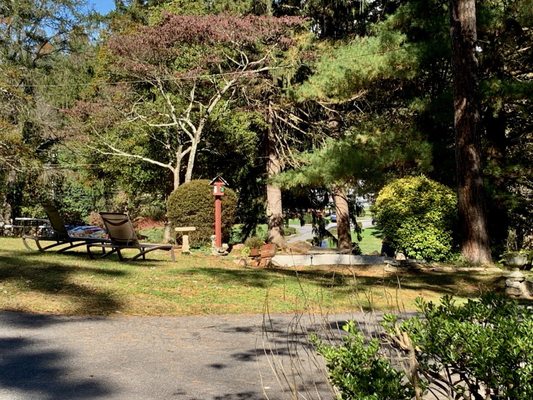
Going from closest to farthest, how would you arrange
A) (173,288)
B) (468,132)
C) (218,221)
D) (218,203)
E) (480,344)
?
(480,344) < (173,288) < (468,132) < (218,221) < (218,203)

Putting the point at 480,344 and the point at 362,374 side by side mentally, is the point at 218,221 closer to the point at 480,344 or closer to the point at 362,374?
the point at 362,374

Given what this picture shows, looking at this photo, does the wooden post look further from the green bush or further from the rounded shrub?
the green bush

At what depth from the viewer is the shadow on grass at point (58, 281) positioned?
747 cm

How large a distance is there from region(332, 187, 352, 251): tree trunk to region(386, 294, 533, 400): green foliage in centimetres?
1681

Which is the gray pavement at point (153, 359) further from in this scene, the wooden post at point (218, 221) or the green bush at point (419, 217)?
the wooden post at point (218, 221)

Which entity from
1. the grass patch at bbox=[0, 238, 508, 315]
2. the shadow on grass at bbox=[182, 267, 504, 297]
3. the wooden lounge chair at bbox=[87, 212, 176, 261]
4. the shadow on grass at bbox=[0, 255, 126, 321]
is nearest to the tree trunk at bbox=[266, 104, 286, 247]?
the shadow on grass at bbox=[182, 267, 504, 297]

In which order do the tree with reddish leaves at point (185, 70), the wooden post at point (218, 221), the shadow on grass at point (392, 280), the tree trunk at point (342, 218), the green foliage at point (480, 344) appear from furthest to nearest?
the tree trunk at point (342, 218) → the tree with reddish leaves at point (185, 70) → the wooden post at point (218, 221) → the shadow on grass at point (392, 280) → the green foliage at point (480, 344)

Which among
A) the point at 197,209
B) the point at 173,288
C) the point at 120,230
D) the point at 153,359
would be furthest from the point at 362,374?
the point at 197,209

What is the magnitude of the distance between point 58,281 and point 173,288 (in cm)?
165

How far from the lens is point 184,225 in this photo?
19.1 m

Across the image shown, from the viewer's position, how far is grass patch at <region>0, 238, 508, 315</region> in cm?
754

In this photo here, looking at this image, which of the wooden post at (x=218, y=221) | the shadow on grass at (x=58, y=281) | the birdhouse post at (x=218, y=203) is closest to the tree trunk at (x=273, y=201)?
the birdhouse post at (x=218, y=203)

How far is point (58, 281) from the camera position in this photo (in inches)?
339

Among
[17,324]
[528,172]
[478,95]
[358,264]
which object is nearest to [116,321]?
[17,324]
